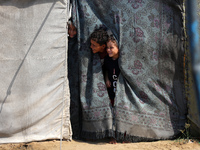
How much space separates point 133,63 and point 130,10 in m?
0.78

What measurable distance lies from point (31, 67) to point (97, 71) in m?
0.96

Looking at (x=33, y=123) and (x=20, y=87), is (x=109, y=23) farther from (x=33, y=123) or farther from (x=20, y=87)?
(x=33, y=123)

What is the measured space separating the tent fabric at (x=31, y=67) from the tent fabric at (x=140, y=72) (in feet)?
1.22

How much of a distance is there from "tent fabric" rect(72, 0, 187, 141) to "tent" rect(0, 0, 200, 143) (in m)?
0.01

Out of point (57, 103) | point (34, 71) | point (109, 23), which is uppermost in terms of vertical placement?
point (109, 23)

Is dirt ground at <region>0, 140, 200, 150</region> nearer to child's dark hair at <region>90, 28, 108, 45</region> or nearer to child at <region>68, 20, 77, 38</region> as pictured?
child's dark hair at <region>90, 28, 108, 45</region>

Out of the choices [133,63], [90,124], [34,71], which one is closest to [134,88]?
[133,63]

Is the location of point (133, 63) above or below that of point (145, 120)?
above

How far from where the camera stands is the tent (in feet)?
11.5

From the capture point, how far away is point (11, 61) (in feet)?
11.5

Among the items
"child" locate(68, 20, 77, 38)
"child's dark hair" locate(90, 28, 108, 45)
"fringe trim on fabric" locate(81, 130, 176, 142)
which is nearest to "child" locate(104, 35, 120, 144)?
"fringe trim on fabric" locate(81, 130, 176, 142)

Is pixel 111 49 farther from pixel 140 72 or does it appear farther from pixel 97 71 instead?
pixel 140 72

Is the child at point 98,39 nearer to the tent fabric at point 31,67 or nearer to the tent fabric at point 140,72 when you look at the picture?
the tent fabric at point 140,72

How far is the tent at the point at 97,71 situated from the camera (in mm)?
3512
